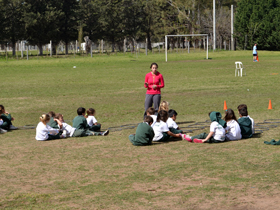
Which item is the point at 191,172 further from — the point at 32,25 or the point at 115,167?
the point at 32,25

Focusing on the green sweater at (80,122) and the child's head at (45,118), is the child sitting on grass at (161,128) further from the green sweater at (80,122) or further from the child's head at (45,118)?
the child's head at (45,118)

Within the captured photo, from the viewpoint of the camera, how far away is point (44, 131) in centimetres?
1153

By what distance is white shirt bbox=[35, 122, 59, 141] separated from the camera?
11.5m

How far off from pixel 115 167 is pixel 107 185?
119cm

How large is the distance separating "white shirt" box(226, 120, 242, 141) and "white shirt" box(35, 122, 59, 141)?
4425 mm

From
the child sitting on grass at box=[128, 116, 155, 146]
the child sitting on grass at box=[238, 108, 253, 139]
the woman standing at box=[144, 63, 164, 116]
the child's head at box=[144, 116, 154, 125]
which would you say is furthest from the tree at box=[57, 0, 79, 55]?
the child sitting on grass at box=[238, 108, 253, 139]

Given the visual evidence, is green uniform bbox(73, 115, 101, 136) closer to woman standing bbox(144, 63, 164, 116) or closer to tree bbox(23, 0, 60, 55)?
woman standing bbox(144, 63, 164, 116)

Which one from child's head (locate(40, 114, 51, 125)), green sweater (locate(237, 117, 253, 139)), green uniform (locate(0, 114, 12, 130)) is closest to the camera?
green sweater (locate(237, 117, 253, 139))

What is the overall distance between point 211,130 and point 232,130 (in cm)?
59

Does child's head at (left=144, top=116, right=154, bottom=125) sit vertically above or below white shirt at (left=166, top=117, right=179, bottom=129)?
above

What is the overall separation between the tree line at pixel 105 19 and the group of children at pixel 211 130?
60.7m

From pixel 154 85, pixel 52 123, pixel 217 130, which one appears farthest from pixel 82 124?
pixel 217 130

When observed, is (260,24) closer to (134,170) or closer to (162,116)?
(162,116)

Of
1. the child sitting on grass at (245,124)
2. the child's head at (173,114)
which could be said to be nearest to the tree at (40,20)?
the child's head at (173,114)
